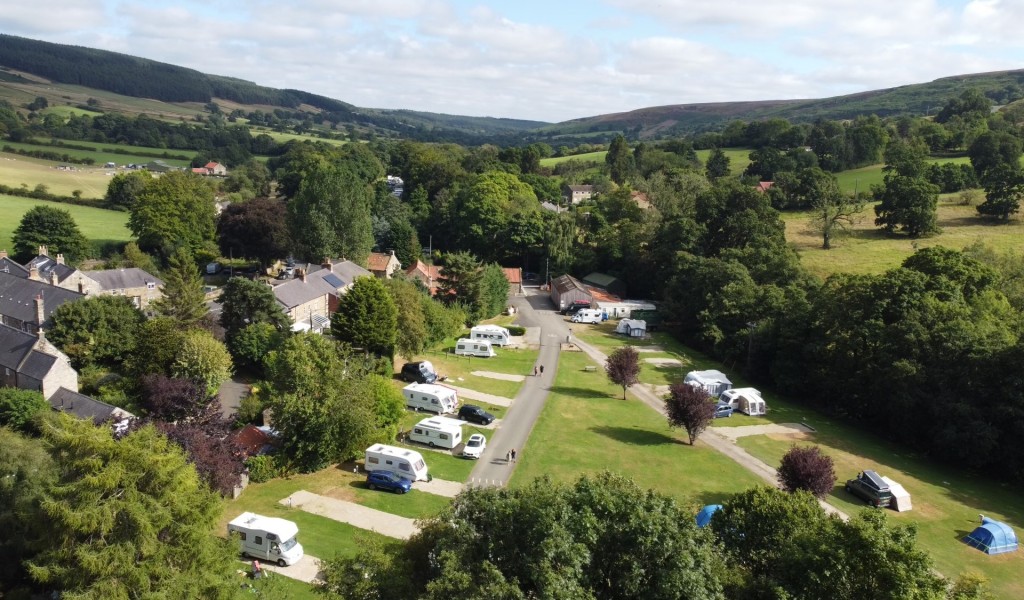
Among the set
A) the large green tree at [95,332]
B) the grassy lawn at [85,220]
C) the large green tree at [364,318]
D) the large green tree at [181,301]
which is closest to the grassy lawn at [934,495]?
the large green tree at [364,318]

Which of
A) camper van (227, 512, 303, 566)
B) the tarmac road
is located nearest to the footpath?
the tarmac road

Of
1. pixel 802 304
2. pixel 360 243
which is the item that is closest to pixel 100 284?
pixel 360 243

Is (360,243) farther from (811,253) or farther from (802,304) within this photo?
(811,253)

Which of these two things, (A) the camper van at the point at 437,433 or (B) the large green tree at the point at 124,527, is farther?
(A) the camper van at the point at 437,433

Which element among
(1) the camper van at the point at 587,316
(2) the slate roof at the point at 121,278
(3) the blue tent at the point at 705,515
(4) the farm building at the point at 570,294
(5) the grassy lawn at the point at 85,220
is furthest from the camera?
(5) the grassy lawn at the point at 85,220

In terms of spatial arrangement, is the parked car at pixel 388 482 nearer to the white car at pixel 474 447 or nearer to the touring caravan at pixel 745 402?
the white car at pixel 474 447

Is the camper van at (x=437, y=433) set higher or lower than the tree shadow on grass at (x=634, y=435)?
higher

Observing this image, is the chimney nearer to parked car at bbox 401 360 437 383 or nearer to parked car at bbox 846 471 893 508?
parked car at bbox 401 360 437 383
